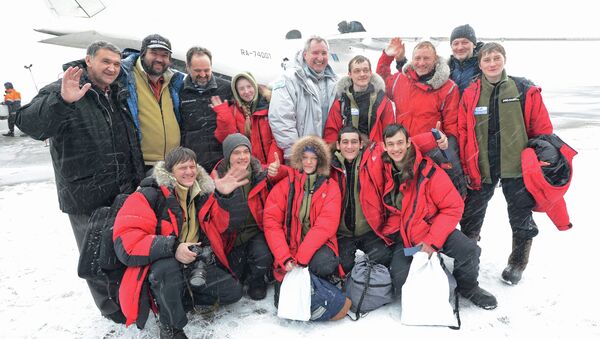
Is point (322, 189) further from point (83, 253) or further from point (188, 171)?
point (83, 253)

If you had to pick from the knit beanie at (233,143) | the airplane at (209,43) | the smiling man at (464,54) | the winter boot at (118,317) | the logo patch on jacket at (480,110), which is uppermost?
the airplane at (209,43)

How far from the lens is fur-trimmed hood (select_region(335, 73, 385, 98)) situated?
133 inches

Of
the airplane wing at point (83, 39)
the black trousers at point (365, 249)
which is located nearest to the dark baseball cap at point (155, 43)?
the black trousers at point (365, 249)

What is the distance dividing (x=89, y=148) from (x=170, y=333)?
1.35m

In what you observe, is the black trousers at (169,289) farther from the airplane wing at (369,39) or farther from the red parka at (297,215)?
the airplane wing at (369,39)

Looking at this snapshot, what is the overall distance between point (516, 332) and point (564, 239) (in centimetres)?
173

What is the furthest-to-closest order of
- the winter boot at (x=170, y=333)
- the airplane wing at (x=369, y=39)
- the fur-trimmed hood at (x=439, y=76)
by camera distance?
the airplane wing at (x=369, y=39), the fur-trimmed hood at (x=439, y=76), the winter boot at (x=170, y=333)

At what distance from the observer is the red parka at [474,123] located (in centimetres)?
303

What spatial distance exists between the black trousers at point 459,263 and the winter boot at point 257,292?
1007 millimetres

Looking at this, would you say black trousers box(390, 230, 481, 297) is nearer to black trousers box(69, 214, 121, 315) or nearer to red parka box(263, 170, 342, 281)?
red parka box(263, 170, 342, 281)

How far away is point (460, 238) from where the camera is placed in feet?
9.45

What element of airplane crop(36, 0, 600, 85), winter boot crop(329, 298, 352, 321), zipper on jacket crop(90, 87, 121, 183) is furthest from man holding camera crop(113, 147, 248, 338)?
airplane crop(36, 0, 600, 85)

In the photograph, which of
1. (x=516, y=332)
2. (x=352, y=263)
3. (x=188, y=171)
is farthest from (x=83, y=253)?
(x=516, y=332)

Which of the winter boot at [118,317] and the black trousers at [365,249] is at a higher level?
the black trousers at [365,249]
